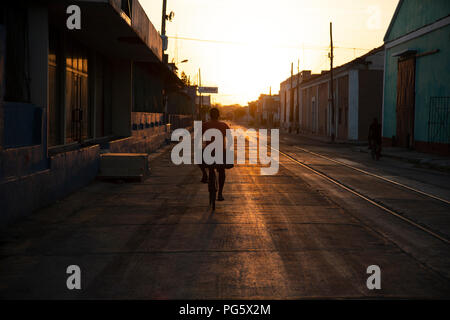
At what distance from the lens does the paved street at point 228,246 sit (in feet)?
16.8

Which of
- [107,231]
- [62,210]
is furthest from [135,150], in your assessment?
[107,231]

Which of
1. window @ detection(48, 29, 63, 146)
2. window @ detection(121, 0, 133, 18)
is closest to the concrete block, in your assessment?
window @ detection(48, 29, 63, 146)

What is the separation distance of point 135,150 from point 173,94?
3132cm

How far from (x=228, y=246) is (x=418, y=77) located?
2433 centimetres

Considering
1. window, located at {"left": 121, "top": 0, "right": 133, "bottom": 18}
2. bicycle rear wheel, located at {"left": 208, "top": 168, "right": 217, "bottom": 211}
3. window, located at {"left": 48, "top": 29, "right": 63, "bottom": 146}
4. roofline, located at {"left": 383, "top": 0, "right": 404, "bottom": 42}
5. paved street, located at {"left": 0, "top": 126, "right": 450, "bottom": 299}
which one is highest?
roofline, located at {"left": 383, "top": 0, "right": 404, "bottom": 42}

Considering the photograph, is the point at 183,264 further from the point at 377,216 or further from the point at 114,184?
the point at 114,184

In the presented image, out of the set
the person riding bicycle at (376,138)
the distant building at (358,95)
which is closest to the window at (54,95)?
the person riding bicycle at (376,138)

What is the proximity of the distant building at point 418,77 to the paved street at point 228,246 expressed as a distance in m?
15.1

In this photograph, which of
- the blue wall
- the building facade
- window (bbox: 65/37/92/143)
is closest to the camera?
the building facade

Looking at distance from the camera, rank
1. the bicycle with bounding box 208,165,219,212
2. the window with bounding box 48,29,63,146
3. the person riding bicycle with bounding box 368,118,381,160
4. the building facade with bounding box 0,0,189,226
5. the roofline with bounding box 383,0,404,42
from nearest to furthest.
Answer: the building facade with bounding box 0,0,189,226 → the bicycle with bounding box 208,165,219,212 → the window with bounding box 48,29,63,146 → the person riding bicycle with bounding box 368,118,381,160 → the roofline with bounding box 383,0,404,42

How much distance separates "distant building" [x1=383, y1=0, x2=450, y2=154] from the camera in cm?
2505

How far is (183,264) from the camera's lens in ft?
19.4

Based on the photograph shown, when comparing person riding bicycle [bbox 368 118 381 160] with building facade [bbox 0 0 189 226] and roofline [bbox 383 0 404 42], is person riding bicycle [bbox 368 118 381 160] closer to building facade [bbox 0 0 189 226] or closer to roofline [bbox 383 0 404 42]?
building facade [bbox 0 0 189 226]

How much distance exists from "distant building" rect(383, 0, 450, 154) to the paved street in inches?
595
